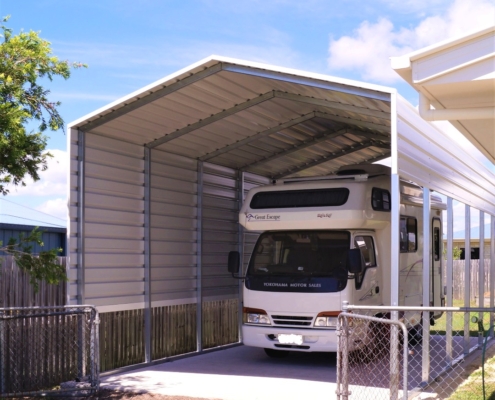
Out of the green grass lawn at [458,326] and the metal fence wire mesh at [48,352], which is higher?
the metal fence wire mesh at [48,352]

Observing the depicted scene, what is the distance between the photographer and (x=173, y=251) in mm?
12961

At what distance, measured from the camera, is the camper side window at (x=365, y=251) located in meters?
11.2

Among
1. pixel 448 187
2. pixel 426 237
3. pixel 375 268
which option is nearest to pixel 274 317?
pixel 375 268

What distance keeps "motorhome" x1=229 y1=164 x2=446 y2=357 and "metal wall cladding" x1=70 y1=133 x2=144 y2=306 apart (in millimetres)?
1683

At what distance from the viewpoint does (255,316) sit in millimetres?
11461

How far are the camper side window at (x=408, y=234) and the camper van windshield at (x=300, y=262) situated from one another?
1.82 metres

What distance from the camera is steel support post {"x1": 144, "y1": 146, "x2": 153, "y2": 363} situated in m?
11.8

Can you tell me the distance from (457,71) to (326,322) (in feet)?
20.0

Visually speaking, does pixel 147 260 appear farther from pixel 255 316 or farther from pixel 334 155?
Result: pixel 334 155

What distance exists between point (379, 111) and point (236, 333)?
6469 millimetres

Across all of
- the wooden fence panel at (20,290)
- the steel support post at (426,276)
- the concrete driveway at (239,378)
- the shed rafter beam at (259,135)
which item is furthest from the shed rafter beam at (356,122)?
the wooden fence panel at (20,290)

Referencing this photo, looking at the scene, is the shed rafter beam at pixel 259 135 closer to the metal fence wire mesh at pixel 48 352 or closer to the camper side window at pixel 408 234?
the camper side window at pixel 408 234

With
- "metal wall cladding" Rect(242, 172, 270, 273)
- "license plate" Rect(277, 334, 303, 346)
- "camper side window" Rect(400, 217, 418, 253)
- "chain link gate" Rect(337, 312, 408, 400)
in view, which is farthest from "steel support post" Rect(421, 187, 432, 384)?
"metal wall cladding" Rect(242, 172, 270, 273)

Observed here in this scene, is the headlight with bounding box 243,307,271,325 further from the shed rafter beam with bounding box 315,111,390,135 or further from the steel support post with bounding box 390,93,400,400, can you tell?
the shed rafter beam with bounding box 315,111,390,135
